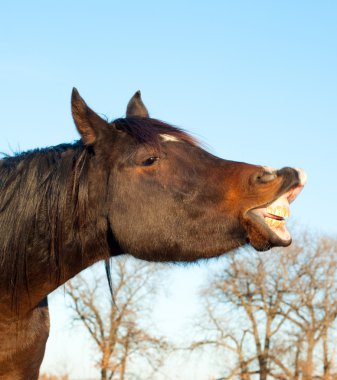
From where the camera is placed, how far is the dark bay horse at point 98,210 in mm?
4848

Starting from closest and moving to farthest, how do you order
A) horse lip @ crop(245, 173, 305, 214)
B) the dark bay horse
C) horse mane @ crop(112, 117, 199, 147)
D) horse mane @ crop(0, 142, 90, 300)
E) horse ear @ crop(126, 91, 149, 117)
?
1. horse lip @ crop(245, 173, 305, 214)
2. the dark bay horse
3. horse mane @ crop(0, 142, 90, 300)
4. horse mane @ crop(112, 117, 199, 147)
5. horse ear @ crop(126, 91, 149, 117)

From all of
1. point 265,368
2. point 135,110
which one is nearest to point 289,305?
point 265,368

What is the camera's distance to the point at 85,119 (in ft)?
16.6

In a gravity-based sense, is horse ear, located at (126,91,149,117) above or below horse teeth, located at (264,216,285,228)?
above

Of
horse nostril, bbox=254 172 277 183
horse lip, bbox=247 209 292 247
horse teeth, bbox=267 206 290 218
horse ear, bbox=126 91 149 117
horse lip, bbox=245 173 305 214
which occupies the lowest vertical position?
horse lip, bbox=247 209 292 247

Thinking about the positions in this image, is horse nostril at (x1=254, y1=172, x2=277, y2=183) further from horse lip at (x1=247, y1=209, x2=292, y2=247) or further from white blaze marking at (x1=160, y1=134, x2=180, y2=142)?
white blaze marking at (x1=160, y1=134, x2=180, y2=142)

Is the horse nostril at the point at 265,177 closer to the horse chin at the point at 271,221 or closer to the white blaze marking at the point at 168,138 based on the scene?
the horse chin at the point at 271,221

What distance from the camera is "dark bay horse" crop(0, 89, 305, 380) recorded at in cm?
485

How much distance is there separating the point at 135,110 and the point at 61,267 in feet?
5.94

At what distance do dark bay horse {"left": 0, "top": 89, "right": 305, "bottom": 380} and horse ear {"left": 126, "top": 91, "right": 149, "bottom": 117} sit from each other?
3.37ft

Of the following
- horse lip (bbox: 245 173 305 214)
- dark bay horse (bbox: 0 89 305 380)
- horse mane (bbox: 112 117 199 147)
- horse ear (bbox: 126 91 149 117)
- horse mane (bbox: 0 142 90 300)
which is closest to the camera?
horse lip (bbox: 245 173 305 214)

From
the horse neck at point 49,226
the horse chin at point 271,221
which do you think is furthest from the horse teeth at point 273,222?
the horse neck at point 49,226

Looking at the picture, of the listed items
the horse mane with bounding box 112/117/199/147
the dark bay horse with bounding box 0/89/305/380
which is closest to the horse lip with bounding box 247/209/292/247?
the dark bay horse with bounding box 0/89/305/380

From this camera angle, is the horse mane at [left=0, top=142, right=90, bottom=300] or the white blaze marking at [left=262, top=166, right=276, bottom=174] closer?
the white blaze marking at [left=262, top=166, right=276, bottom=174]
